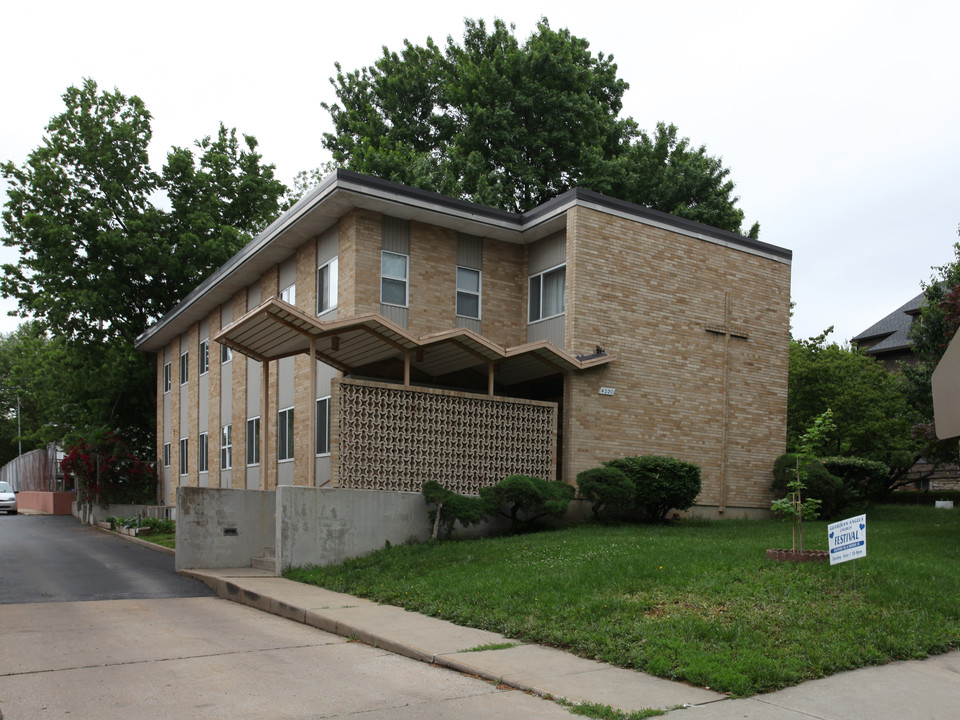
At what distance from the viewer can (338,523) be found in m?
14.7

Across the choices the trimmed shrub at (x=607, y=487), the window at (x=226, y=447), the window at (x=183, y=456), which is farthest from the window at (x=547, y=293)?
the window at (x=183, y=456)

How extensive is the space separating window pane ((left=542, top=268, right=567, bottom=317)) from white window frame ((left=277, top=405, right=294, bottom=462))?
6.77m

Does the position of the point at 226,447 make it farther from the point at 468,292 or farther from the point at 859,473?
the point at 859,473

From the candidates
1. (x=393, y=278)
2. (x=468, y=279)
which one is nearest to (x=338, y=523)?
(x=393, y=278)

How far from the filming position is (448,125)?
119 feet

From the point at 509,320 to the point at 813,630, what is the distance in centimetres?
1310

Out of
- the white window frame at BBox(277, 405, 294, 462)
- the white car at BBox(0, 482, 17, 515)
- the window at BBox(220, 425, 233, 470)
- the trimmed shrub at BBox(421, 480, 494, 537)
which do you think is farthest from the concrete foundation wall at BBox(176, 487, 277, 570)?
the white car at BBox(0, 482, 17, 515)

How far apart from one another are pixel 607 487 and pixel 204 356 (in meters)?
17.7

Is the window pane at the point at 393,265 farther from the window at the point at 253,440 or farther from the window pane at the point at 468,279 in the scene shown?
the window at the point at 253,440

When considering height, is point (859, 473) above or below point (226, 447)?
below

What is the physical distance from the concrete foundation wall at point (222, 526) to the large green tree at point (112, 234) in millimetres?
19915

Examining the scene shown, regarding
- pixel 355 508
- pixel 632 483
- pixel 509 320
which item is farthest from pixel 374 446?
pixel 509 320

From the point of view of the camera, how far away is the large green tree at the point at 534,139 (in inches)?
1248

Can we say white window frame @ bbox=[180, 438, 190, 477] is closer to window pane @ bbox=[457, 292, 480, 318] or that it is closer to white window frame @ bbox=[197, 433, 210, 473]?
white window frame @ bbox=[197, 433, 210, 473]
